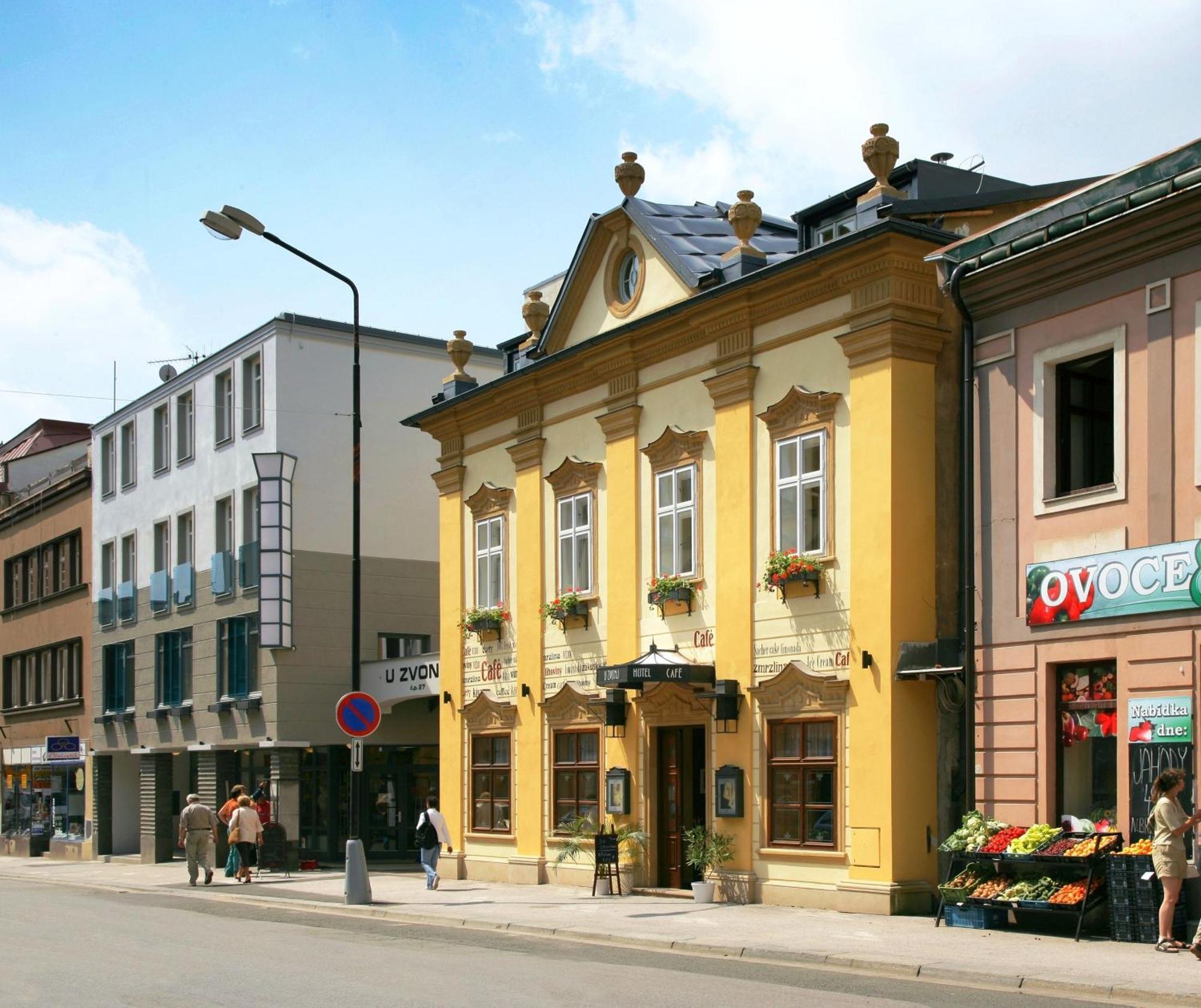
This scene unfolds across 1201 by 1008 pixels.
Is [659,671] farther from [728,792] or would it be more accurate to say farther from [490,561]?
[490,561]

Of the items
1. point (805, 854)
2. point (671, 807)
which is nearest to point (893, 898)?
point (805, 854)

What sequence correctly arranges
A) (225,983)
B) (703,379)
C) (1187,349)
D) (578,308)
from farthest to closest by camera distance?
1. (578,308)
2. (703,379)
3. (1187,349)
4. (225,983)

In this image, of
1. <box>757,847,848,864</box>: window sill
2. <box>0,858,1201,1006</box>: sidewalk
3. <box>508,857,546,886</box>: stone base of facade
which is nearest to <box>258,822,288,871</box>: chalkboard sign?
<box>0,858,1201,1006</box>: sidewalk

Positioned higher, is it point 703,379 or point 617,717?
point 703,379

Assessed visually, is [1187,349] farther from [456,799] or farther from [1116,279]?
[456,799]

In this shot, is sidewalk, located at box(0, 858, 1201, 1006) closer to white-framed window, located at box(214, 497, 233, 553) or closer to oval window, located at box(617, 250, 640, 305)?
oval window, located at box(617, 250, 640, 305)

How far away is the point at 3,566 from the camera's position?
176 ft

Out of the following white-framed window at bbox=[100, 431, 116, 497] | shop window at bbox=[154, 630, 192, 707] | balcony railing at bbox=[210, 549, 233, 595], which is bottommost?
shop window at bbox=[154, 630, 192, 707]

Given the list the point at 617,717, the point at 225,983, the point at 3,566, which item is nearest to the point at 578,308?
the point at 617,717

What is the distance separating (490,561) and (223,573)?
38.5 ft

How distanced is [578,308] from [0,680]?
34.9m

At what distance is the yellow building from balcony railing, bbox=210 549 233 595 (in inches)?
389

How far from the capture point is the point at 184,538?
40281mm

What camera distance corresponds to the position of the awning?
72.2 feet
